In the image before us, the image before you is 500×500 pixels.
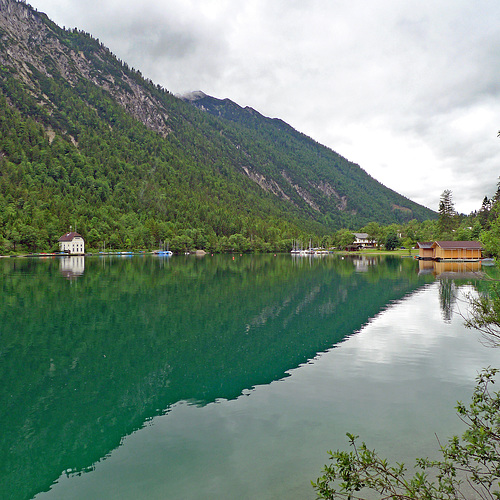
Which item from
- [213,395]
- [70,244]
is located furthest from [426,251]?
[70,244]

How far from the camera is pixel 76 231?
551ft

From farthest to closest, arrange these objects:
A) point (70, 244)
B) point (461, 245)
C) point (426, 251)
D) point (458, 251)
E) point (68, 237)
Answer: point (68, 237) → point (70, 244) → point (426, 251) → point (458, 251) → point (461, 245)

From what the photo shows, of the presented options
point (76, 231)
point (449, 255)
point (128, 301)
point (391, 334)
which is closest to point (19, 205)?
point (76, 231)

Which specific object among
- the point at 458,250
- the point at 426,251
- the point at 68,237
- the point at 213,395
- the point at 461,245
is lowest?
the point at 213,395

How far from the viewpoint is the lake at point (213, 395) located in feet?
32.0

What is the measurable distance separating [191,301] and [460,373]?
987 inches

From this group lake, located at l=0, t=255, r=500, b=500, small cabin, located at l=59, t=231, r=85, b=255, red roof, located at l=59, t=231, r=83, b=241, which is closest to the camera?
lake, located at l=0, t=255, r=500, b=500

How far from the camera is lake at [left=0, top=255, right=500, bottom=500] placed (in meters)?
9.77

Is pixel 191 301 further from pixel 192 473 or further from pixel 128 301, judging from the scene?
pixel 192 473

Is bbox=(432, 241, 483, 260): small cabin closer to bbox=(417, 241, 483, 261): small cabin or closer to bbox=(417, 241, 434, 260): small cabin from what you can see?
bbox=(417, 241, 483, 261): small cabin

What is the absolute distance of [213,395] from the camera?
582 inches

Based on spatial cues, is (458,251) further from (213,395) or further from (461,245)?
(213,395)

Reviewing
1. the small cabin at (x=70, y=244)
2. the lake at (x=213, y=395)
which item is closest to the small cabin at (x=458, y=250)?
the lake at (x=213, y=395)

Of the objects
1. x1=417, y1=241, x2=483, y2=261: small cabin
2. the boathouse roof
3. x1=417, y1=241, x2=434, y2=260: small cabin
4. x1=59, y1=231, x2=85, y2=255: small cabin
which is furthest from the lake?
x1=59, y1=231, x2=85, y2=255: small cabin
